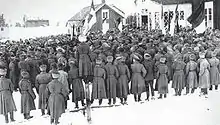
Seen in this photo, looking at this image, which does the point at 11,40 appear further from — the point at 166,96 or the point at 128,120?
the point at 166,96

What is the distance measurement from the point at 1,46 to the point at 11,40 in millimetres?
109

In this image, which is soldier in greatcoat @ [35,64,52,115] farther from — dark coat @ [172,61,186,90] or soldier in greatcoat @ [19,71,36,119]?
dark coat @ [172,61,186,90]

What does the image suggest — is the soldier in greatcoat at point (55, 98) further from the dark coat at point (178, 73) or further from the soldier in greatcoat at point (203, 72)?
the soldier in greatcoat at point (203, 72)

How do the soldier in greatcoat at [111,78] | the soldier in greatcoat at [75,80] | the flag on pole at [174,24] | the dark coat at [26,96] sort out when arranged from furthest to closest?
the flag on pole at [174,24]
the soldier in greatcoat at [111,78]
the soldier in greatcoat at [75,80]
the dark coat at [26,96]

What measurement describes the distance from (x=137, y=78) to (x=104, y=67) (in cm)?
40

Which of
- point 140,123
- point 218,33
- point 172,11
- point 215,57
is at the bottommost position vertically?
point 140,123

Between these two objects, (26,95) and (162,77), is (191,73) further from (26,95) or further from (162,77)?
(26,95)

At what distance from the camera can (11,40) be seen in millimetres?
3576

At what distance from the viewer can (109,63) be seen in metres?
3.94

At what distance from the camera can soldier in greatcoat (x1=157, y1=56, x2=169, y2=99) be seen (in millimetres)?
4022

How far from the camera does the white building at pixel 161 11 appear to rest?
392 centimetres

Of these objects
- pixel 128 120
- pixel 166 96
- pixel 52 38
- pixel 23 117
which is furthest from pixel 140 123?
pixel 52 38

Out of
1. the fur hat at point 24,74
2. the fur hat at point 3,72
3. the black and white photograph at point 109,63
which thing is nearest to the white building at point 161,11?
the black and white photograph at point 109,63

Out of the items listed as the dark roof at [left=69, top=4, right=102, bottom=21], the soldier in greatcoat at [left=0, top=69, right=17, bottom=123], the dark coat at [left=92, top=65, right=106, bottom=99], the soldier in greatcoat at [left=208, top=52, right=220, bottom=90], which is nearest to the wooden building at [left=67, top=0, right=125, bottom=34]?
the dark roof at [left=69, top=4, right=102, bottom=21]
